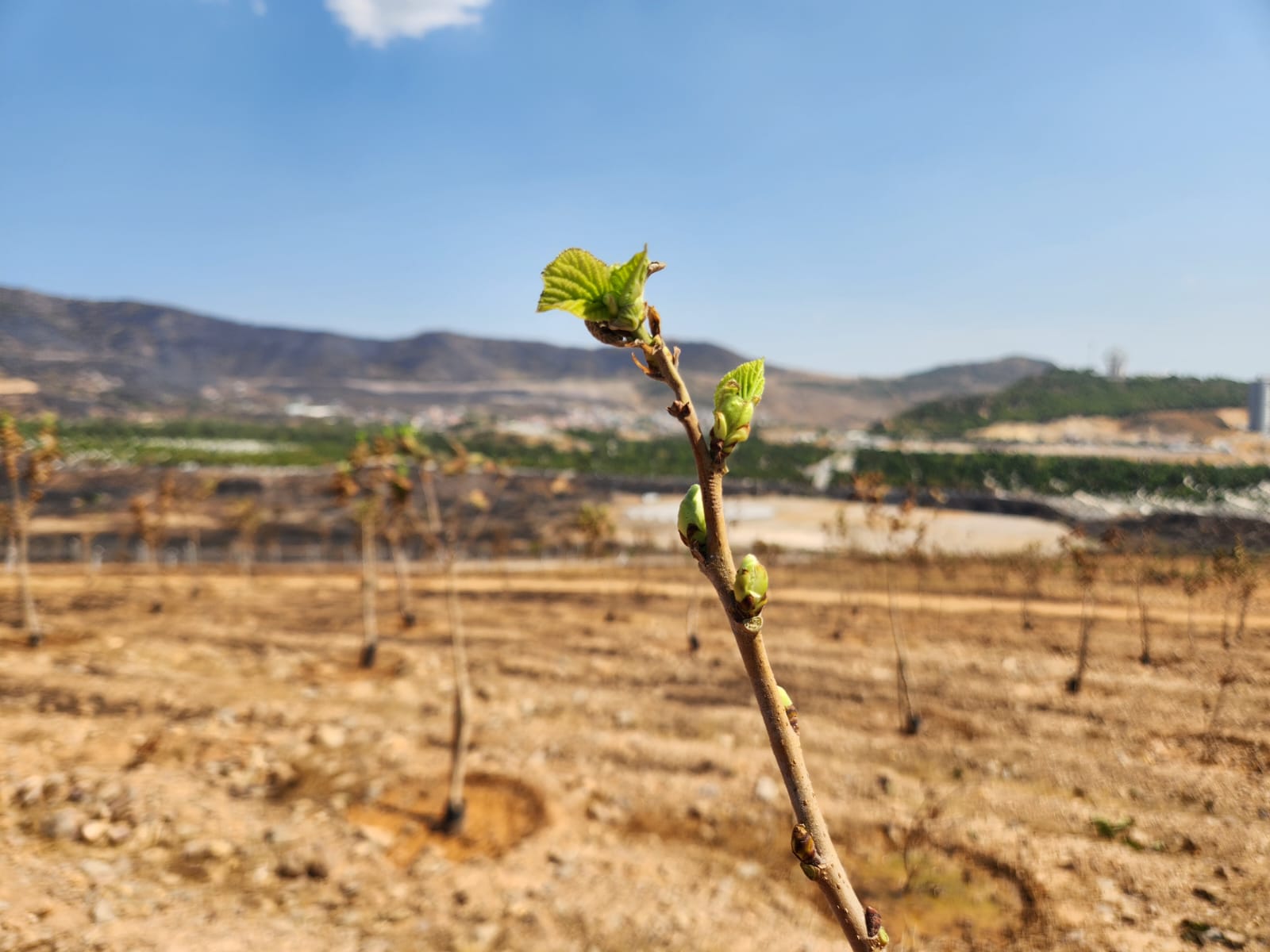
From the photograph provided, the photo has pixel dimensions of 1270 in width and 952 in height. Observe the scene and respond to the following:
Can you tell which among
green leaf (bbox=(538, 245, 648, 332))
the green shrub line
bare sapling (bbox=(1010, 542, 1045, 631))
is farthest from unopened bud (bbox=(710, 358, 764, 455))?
the green shrub line

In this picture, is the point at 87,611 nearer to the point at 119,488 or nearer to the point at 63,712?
the point at 63,712

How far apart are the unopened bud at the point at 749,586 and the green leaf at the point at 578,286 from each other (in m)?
0.88

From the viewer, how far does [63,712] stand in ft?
43.6

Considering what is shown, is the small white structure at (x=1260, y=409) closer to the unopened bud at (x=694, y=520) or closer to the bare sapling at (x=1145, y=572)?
the bare sapling at (x=1145, y=572)

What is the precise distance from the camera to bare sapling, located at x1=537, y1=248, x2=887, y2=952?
5.89 feet

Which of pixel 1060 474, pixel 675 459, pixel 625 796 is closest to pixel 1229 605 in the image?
pixel 625 796

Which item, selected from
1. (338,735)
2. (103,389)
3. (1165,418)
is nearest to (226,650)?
(338,735)

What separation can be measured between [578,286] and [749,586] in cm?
104

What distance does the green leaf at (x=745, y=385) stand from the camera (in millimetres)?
1946

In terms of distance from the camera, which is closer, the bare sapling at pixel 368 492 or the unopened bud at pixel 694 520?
the unopened bud at pixel 694 520

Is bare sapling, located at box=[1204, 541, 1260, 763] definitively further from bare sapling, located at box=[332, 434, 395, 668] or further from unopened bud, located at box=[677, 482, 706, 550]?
bare sapling, located at box=[332, 434, 395, 668]

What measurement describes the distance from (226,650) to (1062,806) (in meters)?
20.8

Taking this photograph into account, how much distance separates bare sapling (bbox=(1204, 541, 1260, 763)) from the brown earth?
10 cm

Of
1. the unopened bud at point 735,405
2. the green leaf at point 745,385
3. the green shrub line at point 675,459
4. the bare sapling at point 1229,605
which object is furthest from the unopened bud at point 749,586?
the green shrub line at point 675,459
